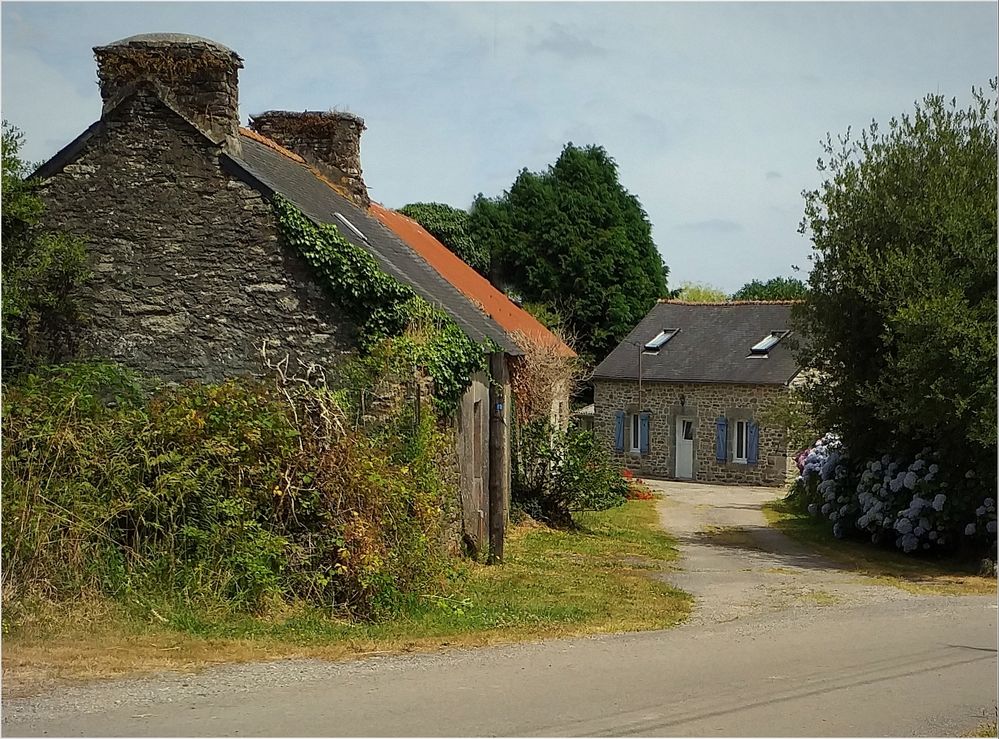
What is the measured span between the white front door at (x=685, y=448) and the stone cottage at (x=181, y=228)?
24.0 metres

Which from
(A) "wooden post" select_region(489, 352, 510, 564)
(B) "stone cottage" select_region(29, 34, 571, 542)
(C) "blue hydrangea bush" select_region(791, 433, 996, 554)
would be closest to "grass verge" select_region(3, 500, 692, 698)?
(A) "wooden post" select_region(489, 352, 510, 564)

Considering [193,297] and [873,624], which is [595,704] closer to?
[873,624]

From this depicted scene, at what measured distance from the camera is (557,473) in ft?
66.0

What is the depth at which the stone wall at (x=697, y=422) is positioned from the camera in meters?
34.7

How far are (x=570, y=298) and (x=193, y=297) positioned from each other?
31167 mm

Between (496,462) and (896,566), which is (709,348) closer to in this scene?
(896,566)

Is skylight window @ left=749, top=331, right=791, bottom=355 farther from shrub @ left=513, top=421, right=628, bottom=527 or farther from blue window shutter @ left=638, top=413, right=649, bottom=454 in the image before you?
shrub @ left=513, top=421, right=628, bottom=527

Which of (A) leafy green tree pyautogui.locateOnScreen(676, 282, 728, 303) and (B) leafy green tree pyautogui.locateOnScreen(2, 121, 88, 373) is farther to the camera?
(A) leafy green tree pyautogui.locateOnScreen(676, 282, 728, 303)

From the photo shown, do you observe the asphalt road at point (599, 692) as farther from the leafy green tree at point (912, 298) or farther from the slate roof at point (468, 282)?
the slate roof at point (468, 282)

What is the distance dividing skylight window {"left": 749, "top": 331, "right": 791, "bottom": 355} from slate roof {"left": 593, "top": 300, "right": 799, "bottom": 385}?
0.56ft

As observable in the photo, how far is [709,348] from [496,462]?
23.1m

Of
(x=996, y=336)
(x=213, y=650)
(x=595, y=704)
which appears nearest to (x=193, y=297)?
(x=213, y=650)

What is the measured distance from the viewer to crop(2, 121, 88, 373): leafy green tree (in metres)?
12.4

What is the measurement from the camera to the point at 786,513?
2625 cm
